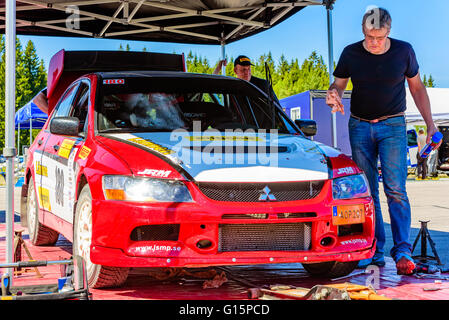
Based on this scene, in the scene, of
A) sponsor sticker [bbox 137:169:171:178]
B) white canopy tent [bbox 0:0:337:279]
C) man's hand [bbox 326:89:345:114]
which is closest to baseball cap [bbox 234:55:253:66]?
white canopy tent [bbox 0:0:337:279]

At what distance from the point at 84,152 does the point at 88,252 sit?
748 millimetres

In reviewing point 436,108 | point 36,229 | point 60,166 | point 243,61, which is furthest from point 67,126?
point 436,108

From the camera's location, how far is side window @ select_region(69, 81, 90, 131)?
5.25m

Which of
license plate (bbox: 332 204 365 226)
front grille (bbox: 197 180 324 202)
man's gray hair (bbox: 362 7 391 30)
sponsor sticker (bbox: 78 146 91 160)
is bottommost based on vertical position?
license plate (bbox: 332 204 365 226)

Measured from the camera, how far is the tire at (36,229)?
20.8 feet

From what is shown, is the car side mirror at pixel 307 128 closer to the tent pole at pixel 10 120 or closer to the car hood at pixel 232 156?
the car hood at pixel 232 156

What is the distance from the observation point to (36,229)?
252 inches

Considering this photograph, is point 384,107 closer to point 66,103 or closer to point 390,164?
point 390,164

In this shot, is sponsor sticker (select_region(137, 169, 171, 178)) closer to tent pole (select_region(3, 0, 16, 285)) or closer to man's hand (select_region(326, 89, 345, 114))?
tent pole (select_region(3, 0, 16, 285))

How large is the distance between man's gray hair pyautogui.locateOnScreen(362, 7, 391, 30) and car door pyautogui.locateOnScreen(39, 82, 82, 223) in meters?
2.43

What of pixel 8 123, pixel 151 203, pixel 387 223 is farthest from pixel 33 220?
pixel 387 223

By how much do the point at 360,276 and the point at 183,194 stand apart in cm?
171

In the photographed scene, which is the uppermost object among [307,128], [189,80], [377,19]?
[377,19]

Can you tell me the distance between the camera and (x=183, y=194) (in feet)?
12.9
